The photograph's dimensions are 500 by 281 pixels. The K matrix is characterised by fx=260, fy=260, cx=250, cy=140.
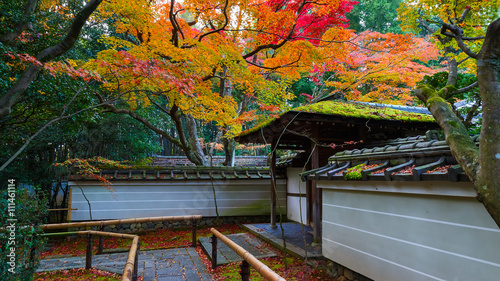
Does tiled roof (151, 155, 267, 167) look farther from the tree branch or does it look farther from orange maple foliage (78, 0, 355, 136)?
the tree branch

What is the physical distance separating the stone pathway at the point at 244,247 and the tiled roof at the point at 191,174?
2514mm

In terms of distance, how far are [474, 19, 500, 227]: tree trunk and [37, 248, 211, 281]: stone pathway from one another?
14.7 ft

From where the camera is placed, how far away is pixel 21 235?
3.41 m

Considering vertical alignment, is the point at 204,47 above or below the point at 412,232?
above

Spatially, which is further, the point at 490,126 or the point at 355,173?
the point at 355,173

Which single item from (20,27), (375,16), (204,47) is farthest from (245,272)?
(375,16)

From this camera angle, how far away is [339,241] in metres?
4.83

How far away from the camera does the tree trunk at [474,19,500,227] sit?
1.87 m

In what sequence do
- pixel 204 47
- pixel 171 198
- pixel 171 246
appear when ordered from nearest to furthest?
pixel 171 246
pixel 204 47
pixel 171 198

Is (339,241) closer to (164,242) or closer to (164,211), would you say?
(164,242)

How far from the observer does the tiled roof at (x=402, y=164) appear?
9.81 ft

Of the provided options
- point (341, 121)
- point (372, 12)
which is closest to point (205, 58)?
point (341, 121)

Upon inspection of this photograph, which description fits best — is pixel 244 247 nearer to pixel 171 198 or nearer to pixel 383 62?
pixel 171 198

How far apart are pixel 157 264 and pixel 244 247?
213 cm
